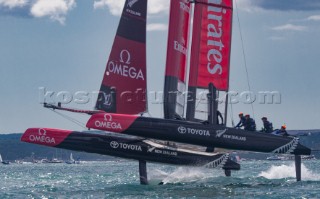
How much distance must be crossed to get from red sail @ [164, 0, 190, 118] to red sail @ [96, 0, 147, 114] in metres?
1.51

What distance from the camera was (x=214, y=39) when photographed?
94.9 feet

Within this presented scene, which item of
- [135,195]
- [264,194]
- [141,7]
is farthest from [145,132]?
[141,7]

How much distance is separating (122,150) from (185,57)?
4.07 m

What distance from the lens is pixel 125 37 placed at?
29953mm

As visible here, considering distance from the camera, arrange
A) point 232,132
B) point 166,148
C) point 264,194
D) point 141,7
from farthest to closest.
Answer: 1. point 141,7
2. point 166,148
3. point 232,132
4. point 264,194

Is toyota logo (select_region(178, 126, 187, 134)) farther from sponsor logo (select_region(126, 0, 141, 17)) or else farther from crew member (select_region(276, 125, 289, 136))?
sponsor logo (select_region(126, 0, 141, 17))

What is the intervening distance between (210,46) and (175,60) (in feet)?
4.30

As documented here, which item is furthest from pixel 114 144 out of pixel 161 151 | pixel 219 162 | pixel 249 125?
pixel 249 125

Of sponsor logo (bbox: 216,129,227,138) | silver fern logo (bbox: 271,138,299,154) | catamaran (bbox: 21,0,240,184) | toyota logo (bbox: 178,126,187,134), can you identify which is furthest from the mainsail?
silver fern logo (bbox: 271,138,299,154)

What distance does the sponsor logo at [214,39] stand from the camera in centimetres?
2891

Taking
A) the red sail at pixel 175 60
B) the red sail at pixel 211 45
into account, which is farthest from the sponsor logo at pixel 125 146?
the red sail at pixel 211 45

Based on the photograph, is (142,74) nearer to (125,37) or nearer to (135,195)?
(125,37)

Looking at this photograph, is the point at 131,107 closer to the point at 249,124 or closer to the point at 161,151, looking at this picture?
the point at 161,151

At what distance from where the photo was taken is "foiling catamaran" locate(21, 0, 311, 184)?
26156mm
